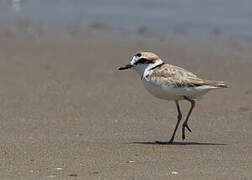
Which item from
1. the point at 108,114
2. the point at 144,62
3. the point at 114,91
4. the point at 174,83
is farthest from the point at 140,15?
the point at 174,83

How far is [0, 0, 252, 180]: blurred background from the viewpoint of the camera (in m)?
6.46

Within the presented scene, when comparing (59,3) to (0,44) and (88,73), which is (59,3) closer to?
(0,44)

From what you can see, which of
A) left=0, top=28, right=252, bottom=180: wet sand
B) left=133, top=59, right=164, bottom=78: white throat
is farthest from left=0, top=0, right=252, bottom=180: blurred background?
left=133, top=59, right=164, bottom=78: white throat

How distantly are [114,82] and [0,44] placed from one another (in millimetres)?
3041

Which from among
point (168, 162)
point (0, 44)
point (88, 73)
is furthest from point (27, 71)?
point (168, 162)

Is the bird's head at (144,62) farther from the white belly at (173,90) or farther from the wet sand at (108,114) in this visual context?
the wet sand at (108,114)

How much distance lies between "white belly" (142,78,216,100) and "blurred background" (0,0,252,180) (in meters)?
0.52

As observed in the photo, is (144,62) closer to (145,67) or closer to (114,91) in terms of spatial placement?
(145,67)

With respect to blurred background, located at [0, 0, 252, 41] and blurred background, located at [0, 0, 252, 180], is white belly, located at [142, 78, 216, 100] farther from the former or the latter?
blurred background, located at [0, 0, 252, 41]

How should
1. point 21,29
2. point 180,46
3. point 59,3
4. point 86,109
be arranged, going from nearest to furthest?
point 86,109, point 180,46, point 21,29, point 59,3

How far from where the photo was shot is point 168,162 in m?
6.45

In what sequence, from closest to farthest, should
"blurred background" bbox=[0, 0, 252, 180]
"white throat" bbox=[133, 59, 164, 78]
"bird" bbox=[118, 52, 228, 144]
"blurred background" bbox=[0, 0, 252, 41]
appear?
"blurred background" bbox=[0, 0, 252, 180], "bird" bbox=[118, 52, 228, 144], "white throat" bbox=[133, 59, 164, 78], "blurred background" bbox=[0, 0, 252, 41]

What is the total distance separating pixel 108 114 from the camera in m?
8.89

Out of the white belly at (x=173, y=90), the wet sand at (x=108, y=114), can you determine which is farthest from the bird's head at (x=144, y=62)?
the wet sand at (x=108, y=114)
